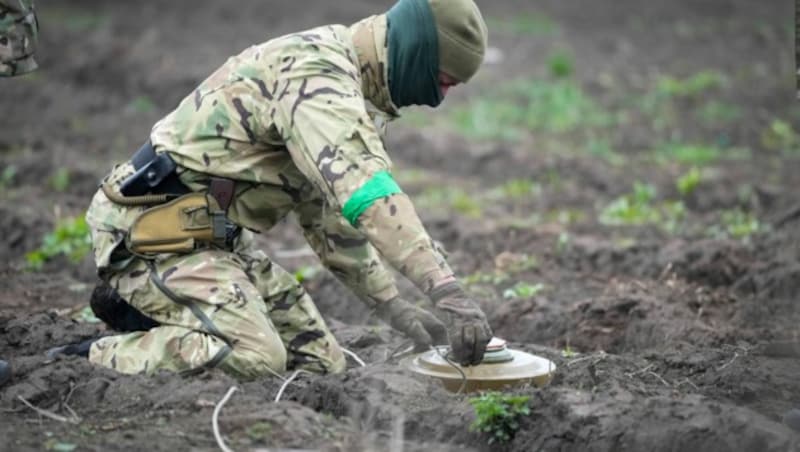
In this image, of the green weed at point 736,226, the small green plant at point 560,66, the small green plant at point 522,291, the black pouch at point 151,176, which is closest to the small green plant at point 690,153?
the green weed at point 736,226

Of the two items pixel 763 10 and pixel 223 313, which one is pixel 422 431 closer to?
pixel 223 313

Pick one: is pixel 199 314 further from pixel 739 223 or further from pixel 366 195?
pixel 739 223

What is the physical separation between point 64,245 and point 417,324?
3695 mm

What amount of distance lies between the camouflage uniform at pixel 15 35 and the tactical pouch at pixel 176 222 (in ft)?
3.13

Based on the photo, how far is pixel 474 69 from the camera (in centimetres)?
552

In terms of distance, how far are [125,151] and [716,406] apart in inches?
335

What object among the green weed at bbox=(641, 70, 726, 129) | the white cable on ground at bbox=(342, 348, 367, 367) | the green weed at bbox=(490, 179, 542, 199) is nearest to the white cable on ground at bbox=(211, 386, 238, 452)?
the white cable on ground at bbox=(342, 348, 367, 367)

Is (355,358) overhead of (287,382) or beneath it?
beneath

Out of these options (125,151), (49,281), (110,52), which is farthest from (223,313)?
(110,52)

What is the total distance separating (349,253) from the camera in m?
6.07

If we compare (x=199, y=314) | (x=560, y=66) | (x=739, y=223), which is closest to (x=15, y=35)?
(x=199, y=314)

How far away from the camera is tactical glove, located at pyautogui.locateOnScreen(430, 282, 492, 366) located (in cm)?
491

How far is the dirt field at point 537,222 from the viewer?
481 cm

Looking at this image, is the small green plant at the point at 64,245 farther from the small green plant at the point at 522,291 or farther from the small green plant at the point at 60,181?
the small green plant at the point at 522,291
